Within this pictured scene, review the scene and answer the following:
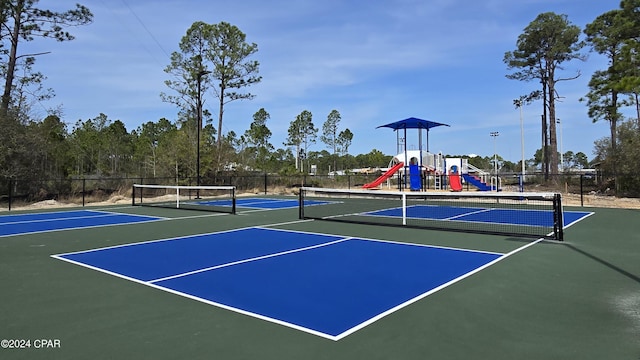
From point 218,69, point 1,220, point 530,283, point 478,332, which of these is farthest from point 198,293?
point 218,69

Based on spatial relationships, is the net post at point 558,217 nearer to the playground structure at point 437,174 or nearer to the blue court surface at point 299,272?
the blue court surface at point 299,272

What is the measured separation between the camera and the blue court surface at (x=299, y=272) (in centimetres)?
452

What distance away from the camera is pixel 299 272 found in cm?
630

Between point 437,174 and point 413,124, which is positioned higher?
point 413,124

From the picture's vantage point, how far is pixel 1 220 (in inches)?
564

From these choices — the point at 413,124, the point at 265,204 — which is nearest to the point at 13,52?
the point at 265,204

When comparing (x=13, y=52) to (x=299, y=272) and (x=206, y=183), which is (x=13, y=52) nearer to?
(x=206, y=183)

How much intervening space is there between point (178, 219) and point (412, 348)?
12052 millimetres

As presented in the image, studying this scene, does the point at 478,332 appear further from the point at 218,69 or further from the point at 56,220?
the point at 218,69

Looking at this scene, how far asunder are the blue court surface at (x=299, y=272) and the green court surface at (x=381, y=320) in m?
0.23

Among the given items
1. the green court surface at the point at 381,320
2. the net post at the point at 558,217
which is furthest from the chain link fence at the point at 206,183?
the green court surface at the point at 381,320

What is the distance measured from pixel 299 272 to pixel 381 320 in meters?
2.35

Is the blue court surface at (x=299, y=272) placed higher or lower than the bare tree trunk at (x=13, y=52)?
lower

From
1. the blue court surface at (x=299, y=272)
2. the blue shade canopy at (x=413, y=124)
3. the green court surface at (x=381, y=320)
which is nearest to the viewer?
the green court surface at (x=381, y=320)
